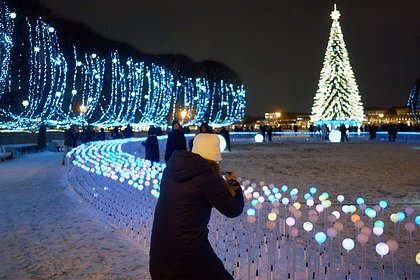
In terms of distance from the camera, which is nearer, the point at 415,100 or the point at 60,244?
the point at 60,244

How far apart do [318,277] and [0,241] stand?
4.48 m

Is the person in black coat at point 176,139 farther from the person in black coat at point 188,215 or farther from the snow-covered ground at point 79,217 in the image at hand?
the person in black coat at point 188,215

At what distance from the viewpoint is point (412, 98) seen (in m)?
72.6

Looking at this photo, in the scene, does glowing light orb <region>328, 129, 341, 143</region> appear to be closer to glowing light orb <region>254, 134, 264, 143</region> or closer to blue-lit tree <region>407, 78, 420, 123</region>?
glowing light orb <region>254, 134, 264, 143</region>

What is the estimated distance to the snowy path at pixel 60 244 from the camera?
16.2ft

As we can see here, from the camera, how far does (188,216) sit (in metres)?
2.74

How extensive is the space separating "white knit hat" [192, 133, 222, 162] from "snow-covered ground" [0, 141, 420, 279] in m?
2.32

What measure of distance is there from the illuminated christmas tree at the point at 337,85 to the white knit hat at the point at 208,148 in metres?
48.7

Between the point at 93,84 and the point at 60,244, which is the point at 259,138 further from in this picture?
the point at 60,244

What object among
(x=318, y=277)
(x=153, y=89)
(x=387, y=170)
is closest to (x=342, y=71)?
(x=153, y=89)

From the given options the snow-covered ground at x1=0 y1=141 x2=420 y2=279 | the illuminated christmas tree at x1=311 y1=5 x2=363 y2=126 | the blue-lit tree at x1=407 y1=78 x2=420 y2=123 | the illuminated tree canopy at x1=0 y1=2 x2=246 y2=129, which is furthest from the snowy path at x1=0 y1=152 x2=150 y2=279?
the blue-lit tree at x1=407 y1=78 x2=420 y2=123

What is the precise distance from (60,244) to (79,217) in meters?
1.82

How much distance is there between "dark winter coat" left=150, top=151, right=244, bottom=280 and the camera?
272 cm

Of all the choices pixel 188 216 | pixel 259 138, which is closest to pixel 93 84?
pixel 259 138
